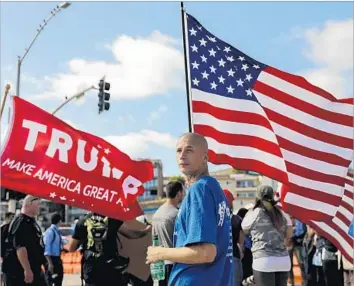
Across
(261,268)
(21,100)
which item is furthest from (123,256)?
(21,100)

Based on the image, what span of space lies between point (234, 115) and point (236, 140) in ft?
0.98

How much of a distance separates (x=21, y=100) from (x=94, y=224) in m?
1.50

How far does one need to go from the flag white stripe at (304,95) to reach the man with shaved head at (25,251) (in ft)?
9.77

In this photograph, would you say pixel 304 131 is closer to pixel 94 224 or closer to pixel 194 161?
pixel 94 224

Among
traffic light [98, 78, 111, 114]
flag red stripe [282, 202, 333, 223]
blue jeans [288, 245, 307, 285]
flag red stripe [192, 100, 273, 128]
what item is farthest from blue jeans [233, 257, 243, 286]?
traffic light [98, 78, 111, 114]

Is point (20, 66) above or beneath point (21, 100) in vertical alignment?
above

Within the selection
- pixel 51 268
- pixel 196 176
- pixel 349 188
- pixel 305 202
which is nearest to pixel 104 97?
pixel 51 268

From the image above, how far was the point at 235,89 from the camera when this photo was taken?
691cm

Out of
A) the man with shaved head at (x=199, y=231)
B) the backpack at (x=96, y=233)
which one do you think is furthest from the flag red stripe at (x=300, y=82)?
the man with shaved head at (x=199, y=231)

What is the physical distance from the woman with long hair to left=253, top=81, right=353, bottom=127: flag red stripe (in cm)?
108

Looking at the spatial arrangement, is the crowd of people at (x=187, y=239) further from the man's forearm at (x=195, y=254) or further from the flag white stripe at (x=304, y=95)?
the flag white stripe at (x=304, y=95)

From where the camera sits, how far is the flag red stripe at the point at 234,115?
6.76 meters

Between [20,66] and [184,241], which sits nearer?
[184,241]

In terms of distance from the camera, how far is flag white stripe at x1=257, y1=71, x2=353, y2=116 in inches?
271
